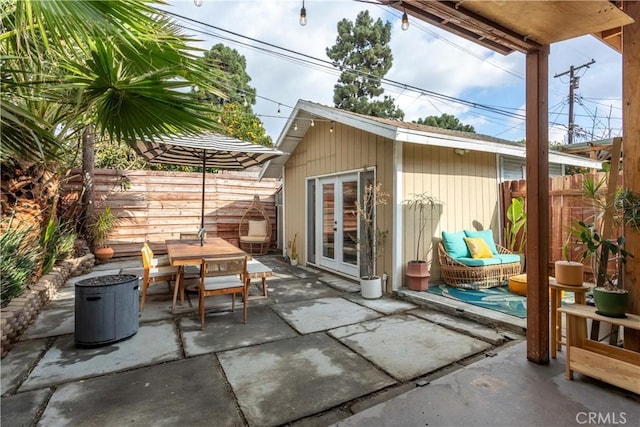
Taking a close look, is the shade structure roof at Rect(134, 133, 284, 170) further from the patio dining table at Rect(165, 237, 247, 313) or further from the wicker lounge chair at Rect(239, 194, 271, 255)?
the wicker lounge chair at Rect(239, 194, 271, 255)

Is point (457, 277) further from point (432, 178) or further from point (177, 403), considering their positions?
point (177, 403)

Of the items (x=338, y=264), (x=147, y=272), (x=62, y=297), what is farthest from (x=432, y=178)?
(x=62, y=297)

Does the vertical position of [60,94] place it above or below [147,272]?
above

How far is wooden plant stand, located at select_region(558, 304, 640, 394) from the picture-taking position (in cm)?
211

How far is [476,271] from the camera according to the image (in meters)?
4.80

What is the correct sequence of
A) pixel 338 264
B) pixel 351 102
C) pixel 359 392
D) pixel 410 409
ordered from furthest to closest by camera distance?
pixel 351 102 < pixel 338 264 < pixel 359 392 < pixel 410 409

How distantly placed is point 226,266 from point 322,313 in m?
1.32

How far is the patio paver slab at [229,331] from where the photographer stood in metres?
3.08

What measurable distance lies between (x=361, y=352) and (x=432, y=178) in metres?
3.27

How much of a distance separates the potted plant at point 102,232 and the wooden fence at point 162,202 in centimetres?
27

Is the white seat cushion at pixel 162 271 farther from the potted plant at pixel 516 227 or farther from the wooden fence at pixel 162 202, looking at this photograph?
the potted plant at pixel 516 227

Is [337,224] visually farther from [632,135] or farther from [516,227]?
[632,135]

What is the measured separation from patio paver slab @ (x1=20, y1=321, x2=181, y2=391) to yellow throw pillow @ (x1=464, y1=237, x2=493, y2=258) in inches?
169

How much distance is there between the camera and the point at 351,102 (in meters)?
18.7
